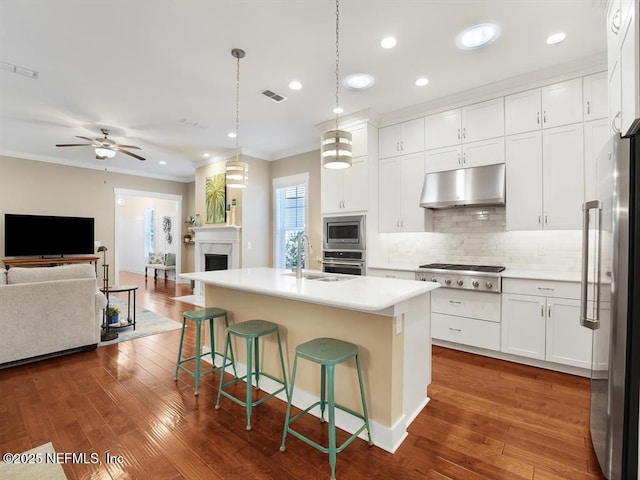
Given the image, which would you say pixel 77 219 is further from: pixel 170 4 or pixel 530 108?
pixel 530 108

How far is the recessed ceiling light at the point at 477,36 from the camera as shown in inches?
99.3

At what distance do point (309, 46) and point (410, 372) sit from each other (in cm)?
285

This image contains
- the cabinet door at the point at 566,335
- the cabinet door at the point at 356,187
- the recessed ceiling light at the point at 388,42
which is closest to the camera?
the recessed ceiling light at the point at 388,42

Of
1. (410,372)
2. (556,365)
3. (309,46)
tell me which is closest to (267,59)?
(309,46)

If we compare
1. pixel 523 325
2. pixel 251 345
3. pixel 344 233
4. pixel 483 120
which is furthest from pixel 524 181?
pixel 251 345

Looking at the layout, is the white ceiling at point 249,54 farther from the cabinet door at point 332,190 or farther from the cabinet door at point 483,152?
the cabinet door at point 332,190

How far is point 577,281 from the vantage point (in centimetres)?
282

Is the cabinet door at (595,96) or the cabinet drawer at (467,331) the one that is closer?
the cabinet door at (595,96)

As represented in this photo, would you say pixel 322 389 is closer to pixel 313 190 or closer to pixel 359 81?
pixel 359 81

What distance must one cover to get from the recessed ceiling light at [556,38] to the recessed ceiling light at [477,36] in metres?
0.49

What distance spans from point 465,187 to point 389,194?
1.01 meters

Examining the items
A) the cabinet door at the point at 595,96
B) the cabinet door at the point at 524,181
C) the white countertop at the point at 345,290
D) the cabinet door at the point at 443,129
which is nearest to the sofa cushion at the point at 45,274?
the white countertop at the point at 345,290

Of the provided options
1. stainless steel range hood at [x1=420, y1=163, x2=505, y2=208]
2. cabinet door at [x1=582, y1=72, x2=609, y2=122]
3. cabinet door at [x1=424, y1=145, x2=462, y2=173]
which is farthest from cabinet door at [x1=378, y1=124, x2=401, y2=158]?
cabinet door at [x1=582, y1=72, x2=609, y2=122]

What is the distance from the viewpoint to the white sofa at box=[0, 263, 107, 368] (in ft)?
10.0
